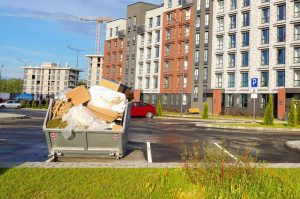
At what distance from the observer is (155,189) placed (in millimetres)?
5688

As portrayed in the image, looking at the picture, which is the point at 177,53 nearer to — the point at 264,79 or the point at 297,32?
the point at 264,79

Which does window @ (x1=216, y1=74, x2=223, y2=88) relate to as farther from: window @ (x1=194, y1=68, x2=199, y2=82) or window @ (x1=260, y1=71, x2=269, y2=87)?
window @ (x1=260, y1=71, x2=269, y2=87)

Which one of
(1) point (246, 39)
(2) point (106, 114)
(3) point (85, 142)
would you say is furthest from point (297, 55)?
(3) point (85, 142)

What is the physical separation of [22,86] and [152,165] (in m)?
183

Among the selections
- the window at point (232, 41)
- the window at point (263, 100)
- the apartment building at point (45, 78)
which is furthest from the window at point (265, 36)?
the apartment building at point (45, 78)

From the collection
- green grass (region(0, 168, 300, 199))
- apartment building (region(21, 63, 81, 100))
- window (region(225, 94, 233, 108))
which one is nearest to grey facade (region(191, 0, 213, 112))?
window (region(225, 94, 233, 108))

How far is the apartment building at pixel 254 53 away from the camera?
43875 millimetres

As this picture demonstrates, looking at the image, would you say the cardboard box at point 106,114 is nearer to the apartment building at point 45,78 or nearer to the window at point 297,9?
the window at point 297,9

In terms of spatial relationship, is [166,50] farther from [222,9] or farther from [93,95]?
[93,95]

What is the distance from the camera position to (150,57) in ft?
220

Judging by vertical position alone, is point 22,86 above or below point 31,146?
above

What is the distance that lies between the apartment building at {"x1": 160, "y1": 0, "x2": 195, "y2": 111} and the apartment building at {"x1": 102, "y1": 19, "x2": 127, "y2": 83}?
13.3 meters

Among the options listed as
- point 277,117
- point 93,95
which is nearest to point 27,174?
point 93,95

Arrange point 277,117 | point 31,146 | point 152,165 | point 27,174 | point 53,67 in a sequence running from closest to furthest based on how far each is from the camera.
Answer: point 27,174
point 152,165
point 31,146
point 277,117
point 53,67
